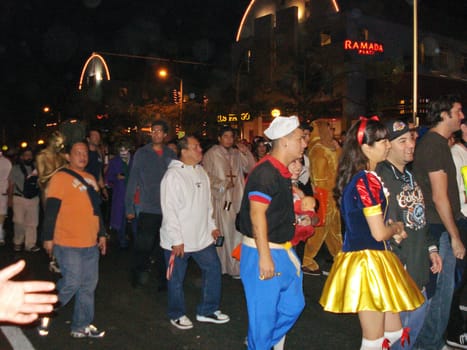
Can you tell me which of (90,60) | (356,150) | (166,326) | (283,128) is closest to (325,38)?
(166,326)

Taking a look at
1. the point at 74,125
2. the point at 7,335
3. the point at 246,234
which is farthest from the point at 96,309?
the point at 246,234

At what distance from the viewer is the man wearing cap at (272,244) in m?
3.98

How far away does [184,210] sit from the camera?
5680 millimetres

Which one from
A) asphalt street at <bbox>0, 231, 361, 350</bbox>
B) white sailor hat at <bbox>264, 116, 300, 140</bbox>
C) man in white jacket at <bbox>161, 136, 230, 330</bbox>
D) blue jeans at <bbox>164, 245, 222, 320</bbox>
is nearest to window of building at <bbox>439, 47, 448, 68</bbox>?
asphalt street at <bbox>0, 231, 361, 350</bbox>

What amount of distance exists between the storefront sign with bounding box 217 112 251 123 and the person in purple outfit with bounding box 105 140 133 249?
59.7ft

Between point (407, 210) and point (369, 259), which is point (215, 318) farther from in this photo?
point (407, 210)

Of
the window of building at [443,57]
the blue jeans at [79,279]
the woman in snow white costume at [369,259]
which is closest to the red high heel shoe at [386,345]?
the woman in snow white costume at [369,259]

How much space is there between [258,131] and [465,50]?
1372 centimetres

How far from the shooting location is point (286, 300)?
424cm

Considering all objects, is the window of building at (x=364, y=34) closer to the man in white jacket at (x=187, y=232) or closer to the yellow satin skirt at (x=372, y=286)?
the man in white jacket at (x=187, y=232)

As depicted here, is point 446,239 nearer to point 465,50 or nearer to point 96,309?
point 96,309

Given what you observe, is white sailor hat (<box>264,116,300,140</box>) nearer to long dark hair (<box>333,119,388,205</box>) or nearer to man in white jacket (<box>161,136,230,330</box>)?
long dark hair (<box>333,119,388,205</box>)

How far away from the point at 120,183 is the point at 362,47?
18.8 meters

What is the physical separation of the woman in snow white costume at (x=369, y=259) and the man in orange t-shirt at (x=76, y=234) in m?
2.62
